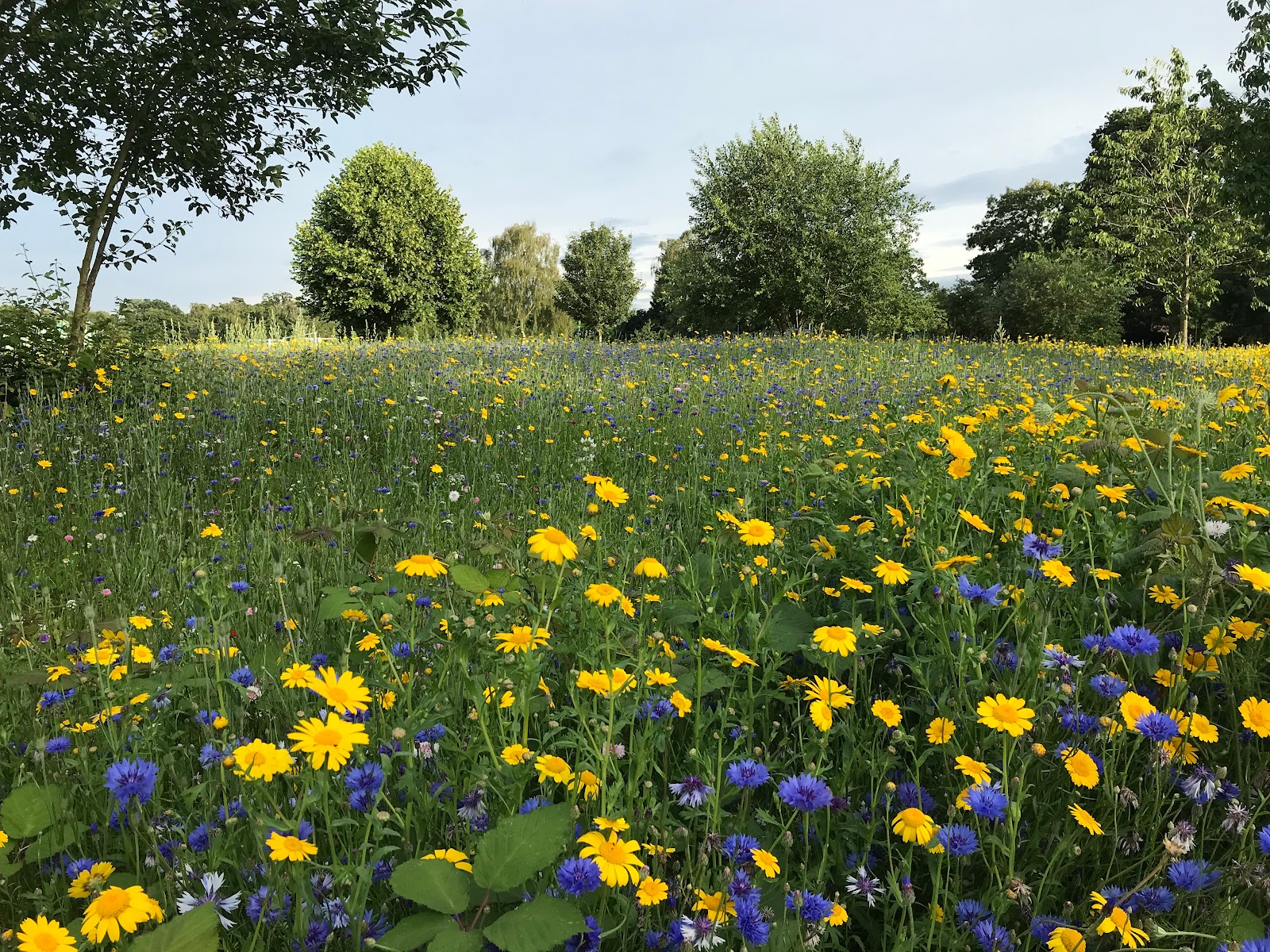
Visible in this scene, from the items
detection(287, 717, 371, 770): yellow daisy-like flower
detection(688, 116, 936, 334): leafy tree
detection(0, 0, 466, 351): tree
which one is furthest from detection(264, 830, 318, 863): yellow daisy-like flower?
detection(688, 116, 936, 334): leafy tree

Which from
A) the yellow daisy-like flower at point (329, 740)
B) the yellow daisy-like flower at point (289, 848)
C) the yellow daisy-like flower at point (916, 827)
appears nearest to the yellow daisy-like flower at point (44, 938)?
the yellow daisy-like flower at point (289, 848)

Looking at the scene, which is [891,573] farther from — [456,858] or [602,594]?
Answer: [456,858]

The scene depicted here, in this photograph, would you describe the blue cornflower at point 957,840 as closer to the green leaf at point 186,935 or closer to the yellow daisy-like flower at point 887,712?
the yellow daisy-like flower at point 887,712

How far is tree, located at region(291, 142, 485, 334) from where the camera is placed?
88.8 feet

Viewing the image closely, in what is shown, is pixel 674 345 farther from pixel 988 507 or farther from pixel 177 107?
pixel 988 507

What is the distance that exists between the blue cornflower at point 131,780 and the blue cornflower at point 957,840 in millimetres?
1493

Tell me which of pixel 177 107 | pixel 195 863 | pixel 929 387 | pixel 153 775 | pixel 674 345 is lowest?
pixel 195 863

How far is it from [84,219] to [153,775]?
7.76m

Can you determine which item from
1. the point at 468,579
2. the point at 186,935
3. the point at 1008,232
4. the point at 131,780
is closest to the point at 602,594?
the point at 468,579

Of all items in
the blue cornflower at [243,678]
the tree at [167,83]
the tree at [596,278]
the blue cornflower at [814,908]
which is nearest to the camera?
the blue cornflower at [814,908]

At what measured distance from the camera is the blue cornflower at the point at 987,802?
120cm

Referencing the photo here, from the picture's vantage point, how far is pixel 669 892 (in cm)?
121

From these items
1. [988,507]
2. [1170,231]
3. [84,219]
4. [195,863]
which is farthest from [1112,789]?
[1170,231]

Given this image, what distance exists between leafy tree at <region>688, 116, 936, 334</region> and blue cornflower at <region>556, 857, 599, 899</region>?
23.7m
